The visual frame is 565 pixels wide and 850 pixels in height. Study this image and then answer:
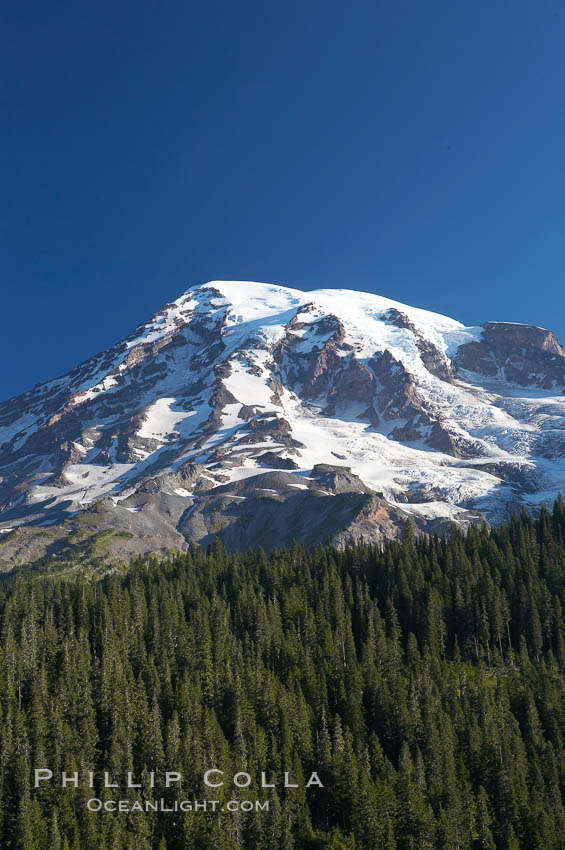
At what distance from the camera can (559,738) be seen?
100m

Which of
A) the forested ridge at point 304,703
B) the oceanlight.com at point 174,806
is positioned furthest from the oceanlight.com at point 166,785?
the forested ridge at point 304,703

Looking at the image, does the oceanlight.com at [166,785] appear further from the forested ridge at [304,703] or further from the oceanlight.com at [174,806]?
the forested ridge at [304,703]

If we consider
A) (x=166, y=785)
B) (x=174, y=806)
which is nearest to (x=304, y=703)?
(x=166, y=785)

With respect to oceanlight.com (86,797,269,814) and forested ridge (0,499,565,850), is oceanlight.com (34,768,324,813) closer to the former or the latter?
oceanlight.com (86,797,269,814)

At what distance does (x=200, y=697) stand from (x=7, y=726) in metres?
25.7

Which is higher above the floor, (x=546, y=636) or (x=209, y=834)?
(x=546, y=636)

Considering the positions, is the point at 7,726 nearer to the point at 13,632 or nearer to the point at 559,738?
the point at 13,632

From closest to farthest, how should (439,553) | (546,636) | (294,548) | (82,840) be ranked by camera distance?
1. (82,840)
2. (546,636)
3. (439,553)
4. (294,548)

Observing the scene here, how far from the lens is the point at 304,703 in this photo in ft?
350

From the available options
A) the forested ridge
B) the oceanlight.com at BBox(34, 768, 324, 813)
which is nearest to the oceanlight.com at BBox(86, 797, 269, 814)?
the oceanlight.com at BBox(34, 768, 324, 813)

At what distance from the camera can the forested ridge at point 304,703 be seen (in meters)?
84.6

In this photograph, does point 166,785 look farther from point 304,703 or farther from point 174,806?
point 304,703

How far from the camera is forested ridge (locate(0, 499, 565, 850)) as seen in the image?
84562mm

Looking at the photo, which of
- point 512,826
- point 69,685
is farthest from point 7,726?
point 512,826
